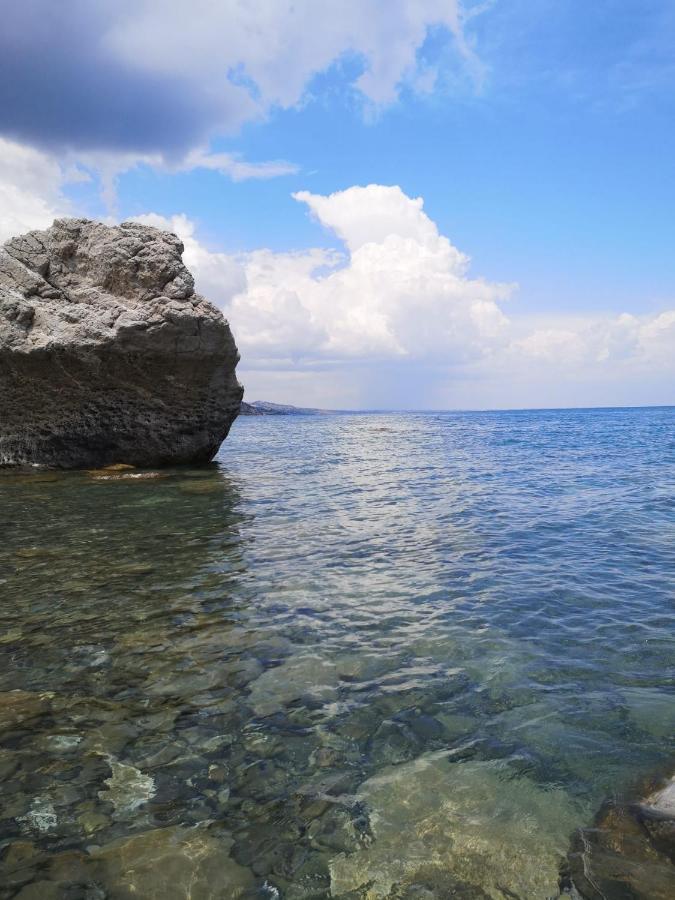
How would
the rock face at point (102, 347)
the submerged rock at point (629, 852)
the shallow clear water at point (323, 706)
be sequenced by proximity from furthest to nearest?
the rock face at point (102, 347) → the shallow clear water at point (323, 706) → the submerged rock at point (629, 852)

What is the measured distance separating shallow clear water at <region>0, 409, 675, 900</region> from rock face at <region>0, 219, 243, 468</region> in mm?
11666

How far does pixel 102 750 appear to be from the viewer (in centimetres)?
482

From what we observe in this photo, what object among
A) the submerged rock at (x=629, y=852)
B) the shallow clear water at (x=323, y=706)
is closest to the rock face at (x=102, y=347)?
the shallow clear water at (x=323, y=706)

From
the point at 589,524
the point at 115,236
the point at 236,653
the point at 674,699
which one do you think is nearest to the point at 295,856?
the point at 236,653

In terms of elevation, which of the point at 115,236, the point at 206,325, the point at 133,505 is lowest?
the point at 133,505

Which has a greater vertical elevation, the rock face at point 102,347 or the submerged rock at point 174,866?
the rock face at point 102,347

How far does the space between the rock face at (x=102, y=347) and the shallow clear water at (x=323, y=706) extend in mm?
11666

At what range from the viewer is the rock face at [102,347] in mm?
22328

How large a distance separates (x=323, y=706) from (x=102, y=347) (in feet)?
65.8

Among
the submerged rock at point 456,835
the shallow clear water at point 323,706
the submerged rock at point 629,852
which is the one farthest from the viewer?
the shallow clear water at point 323,706

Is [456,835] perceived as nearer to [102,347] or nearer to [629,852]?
[629,852]

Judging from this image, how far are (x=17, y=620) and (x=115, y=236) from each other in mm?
20308

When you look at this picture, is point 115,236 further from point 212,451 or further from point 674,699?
point 674,699

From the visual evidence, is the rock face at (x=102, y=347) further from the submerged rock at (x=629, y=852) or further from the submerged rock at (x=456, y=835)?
the submerged rock at (x=629, y=852)
